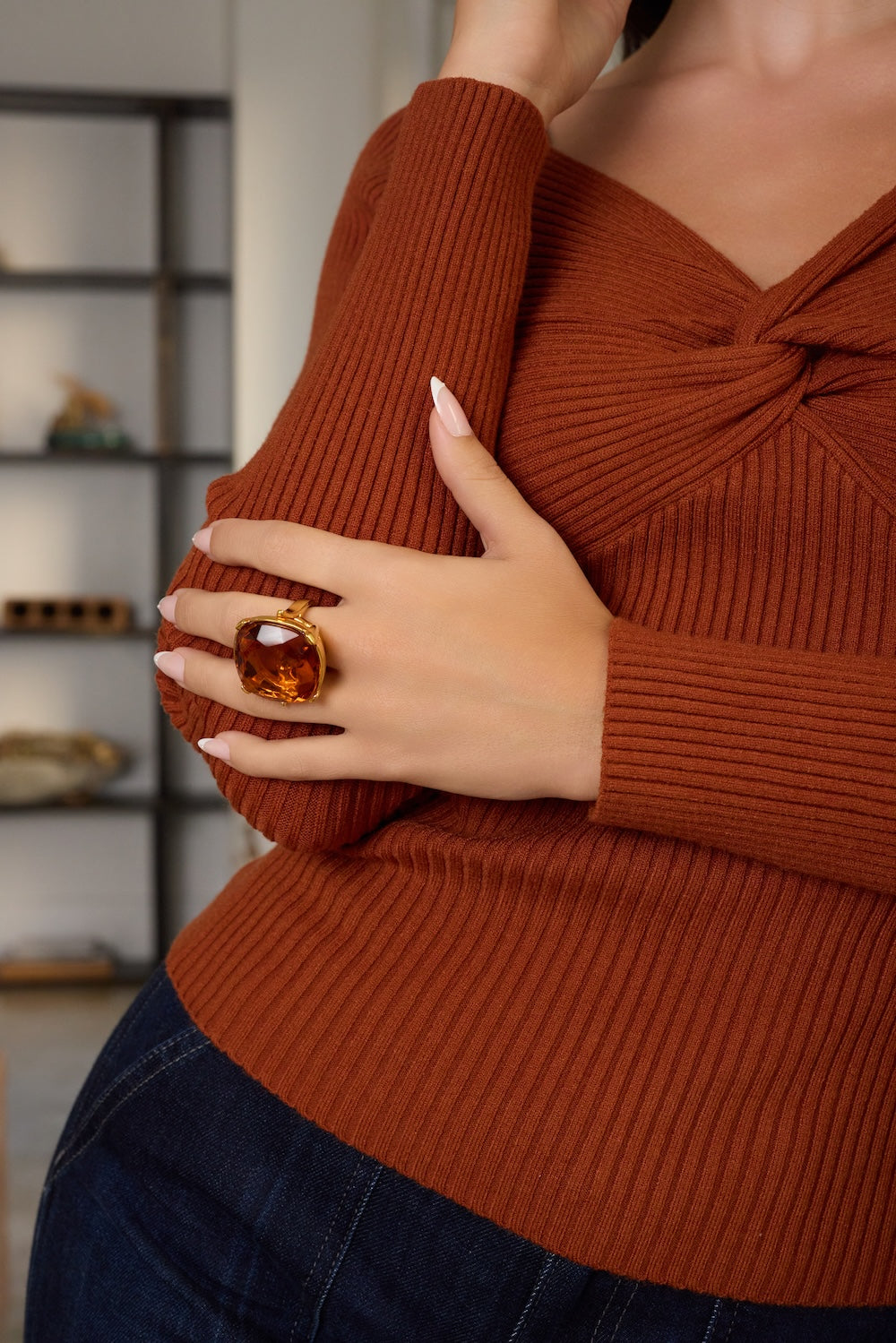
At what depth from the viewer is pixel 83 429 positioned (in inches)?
148

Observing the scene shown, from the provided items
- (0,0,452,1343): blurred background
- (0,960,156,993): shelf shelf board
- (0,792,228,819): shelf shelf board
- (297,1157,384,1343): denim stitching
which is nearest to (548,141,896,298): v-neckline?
(297,1157,384,1343): denim stitching

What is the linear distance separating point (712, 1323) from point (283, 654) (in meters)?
0.37

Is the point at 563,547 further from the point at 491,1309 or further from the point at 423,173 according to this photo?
the point at 491,1309

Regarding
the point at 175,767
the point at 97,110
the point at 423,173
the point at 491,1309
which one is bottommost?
the point at 175,767

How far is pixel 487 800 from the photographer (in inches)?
25.8

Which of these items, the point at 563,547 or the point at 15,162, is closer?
the point at 563,547

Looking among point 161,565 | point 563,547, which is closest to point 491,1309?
point 563,547

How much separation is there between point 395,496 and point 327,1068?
295 mm

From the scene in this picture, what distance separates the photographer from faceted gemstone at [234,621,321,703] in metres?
0.60

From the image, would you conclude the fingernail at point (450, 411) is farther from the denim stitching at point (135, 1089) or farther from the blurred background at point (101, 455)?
the blurred background at point (101, 455)

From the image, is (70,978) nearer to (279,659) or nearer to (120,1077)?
(120,1077)

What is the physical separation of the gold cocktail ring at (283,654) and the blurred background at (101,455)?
318 centimetres

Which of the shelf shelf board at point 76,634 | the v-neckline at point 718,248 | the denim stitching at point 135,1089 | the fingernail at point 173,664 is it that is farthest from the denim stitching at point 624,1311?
the shelf shelf board at point 76,634

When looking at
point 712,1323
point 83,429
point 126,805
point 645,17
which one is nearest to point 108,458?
point 83,429
